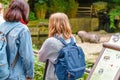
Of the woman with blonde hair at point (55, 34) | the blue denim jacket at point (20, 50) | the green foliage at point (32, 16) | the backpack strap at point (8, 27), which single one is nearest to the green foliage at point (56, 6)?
the green foliage at point (32, 16)

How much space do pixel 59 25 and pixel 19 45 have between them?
0.57m

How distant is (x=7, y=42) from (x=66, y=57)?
679mm

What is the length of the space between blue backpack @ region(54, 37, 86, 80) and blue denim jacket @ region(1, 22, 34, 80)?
0.40m

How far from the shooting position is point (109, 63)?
12.9ft

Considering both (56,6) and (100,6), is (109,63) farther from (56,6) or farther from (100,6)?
(100,6)

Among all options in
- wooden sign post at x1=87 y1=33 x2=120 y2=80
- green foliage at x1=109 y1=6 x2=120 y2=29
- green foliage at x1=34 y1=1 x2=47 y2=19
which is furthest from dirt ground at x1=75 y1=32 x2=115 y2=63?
wooden sign post at x1=87 y1=33 x2=120 y2=80

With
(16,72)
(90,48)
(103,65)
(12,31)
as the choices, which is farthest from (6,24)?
(90,48)

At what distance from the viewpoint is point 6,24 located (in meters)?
4.11

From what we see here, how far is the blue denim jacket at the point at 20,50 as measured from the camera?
3.96 m

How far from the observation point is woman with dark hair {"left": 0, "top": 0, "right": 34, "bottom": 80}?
3.96 meters

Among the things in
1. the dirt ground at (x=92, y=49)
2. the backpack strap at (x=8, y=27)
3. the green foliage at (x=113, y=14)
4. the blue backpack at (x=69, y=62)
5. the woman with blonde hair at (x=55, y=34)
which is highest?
the backpack strap at (x=8, y=27)

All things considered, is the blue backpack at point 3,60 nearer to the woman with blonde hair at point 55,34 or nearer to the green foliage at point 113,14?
the woman with blonde hair at point 55,34

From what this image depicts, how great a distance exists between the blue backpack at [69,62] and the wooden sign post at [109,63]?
0.27m

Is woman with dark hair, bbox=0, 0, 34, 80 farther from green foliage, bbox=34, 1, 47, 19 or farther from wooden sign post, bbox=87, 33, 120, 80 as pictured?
green foliage, bbox=34, 1, 47, 19
